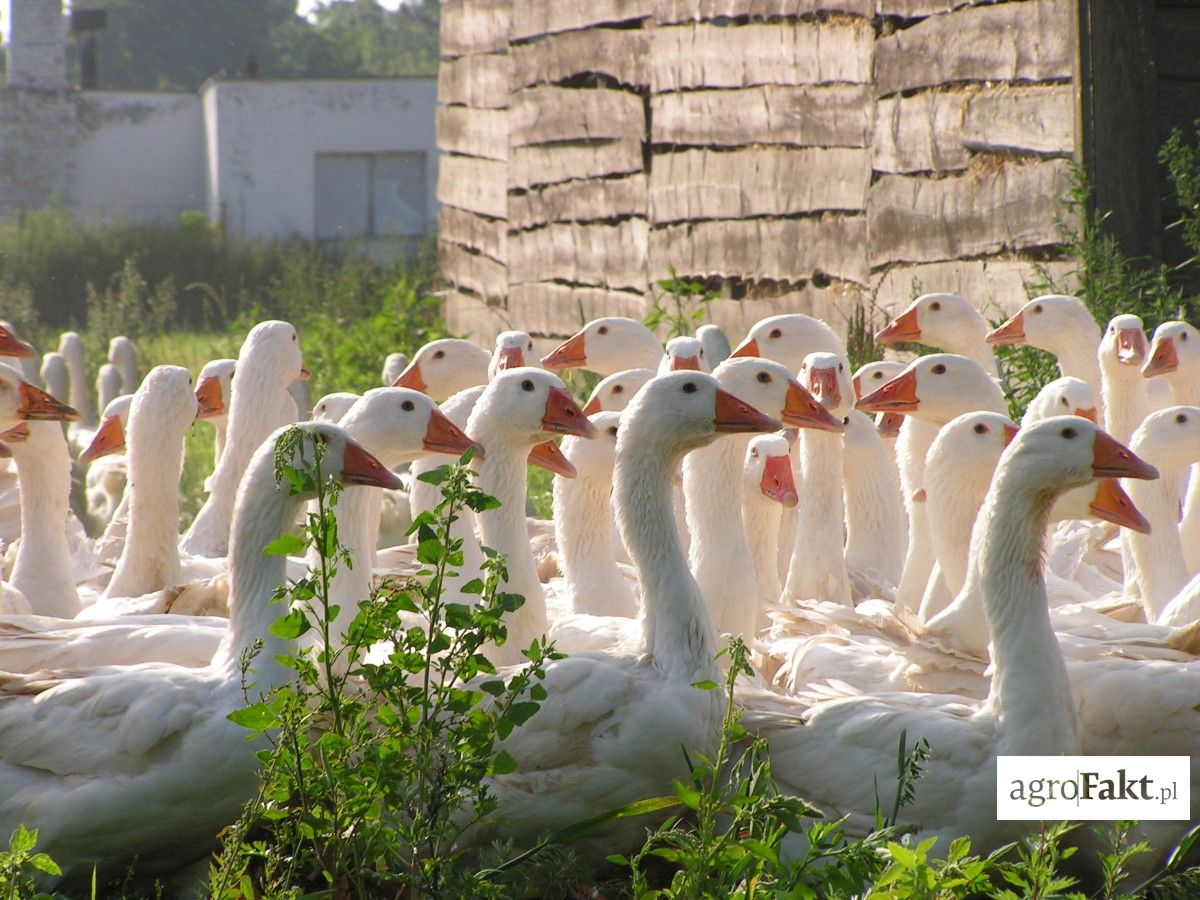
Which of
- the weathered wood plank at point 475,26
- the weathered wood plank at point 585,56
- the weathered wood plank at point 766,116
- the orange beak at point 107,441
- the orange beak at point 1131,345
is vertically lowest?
the orange beak at point 107,441

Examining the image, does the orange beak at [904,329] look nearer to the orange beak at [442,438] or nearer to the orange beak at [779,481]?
the orange beak at [779,481]

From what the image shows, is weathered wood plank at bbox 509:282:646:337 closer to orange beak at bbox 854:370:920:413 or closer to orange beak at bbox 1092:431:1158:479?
orange beak at bbox 854:370:920:413

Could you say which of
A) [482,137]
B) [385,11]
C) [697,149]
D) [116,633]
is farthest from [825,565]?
[385,11]

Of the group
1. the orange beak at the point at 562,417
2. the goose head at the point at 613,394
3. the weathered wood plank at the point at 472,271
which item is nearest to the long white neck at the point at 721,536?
the orange beak at the point at 562,417

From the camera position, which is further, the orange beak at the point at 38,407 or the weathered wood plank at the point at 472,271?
the weathered wood plank at the point at 472,271

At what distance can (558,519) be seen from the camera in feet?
17.9

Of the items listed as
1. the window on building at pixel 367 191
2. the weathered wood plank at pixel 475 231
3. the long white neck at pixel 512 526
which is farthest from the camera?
the window on building at pixel 367 191

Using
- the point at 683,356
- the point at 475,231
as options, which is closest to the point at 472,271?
the point at 475,231

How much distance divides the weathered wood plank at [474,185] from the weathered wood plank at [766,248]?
2.85 meters

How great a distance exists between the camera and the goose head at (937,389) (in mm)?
5742

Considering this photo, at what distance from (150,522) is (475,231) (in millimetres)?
8000

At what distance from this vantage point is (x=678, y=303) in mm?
9352

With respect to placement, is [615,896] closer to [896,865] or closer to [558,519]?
[896,865]

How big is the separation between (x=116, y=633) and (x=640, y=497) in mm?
1520
